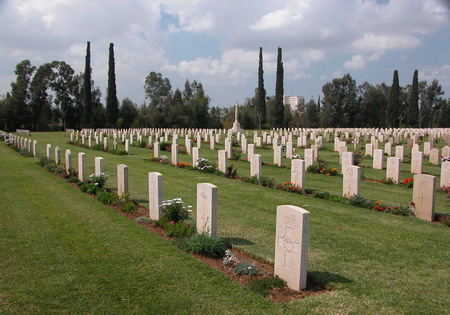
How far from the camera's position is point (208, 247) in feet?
20.5

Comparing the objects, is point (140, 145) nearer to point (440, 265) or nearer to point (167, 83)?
point (440, 265)

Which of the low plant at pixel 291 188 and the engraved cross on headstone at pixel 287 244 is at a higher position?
the engraved cross on headstone at pixel 287 244

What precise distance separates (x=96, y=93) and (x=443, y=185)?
213ft

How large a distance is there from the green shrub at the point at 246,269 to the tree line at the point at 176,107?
52.4m

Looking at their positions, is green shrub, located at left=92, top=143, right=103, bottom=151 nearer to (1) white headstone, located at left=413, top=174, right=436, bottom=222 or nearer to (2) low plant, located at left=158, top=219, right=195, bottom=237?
(2) low plant, located at left=158, top=219, right=195, bottom=237

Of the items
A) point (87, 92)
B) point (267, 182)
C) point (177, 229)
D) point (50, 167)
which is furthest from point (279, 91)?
point (177, 229)

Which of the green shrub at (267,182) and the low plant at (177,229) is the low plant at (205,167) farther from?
the low plant at (177,229)

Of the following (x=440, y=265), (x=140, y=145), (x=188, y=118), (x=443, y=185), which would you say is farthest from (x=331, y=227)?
(x=188, y=118)

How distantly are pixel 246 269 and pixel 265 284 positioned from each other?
19.2 inches

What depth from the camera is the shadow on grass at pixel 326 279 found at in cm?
511

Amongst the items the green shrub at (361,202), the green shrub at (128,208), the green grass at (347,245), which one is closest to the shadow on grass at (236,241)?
the green grass at (347,245)

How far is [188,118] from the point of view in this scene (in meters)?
64.4

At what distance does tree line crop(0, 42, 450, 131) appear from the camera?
57.6 m

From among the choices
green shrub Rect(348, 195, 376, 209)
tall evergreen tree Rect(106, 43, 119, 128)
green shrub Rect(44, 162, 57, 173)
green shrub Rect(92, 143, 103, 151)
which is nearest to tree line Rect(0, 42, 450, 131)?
tall evergreen tree Rect(106, 43, 119, 128)
